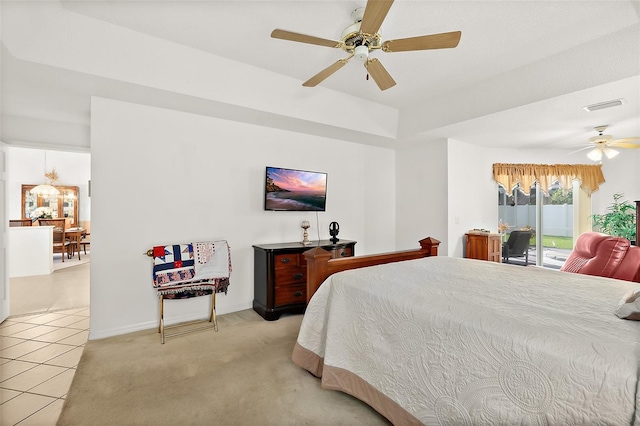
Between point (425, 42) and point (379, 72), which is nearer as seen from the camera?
point (425, 42)

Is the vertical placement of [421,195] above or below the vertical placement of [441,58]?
below

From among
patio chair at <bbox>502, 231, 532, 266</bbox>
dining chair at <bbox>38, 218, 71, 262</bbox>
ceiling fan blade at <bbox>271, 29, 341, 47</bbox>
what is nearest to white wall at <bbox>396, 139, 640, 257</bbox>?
patio chair at <bbox>502, 231, 532, 266</bbox>

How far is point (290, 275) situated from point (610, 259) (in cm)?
319

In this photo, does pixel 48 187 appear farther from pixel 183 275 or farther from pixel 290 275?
pixel 290 275

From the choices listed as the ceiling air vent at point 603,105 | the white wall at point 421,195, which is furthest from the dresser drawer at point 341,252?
the ceiling air vent at point 603,105

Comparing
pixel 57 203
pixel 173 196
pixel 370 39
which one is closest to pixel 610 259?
pixel 370 39

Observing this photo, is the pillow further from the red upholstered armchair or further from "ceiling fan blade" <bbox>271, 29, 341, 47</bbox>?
"ceiling fan blade" <bbox>271, 29, 341, 47</bbox>

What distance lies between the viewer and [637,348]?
1055 mm

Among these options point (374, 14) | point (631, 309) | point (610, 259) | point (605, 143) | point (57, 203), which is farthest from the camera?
point (57, 203)

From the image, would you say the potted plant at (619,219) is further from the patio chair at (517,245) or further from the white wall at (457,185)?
the patio chair at (517,245)

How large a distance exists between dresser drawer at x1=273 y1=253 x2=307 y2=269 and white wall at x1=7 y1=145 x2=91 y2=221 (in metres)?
7.04

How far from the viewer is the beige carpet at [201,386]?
6.07 feet

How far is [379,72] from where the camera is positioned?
8.05ft

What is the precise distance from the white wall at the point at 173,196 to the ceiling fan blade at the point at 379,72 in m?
1.86
